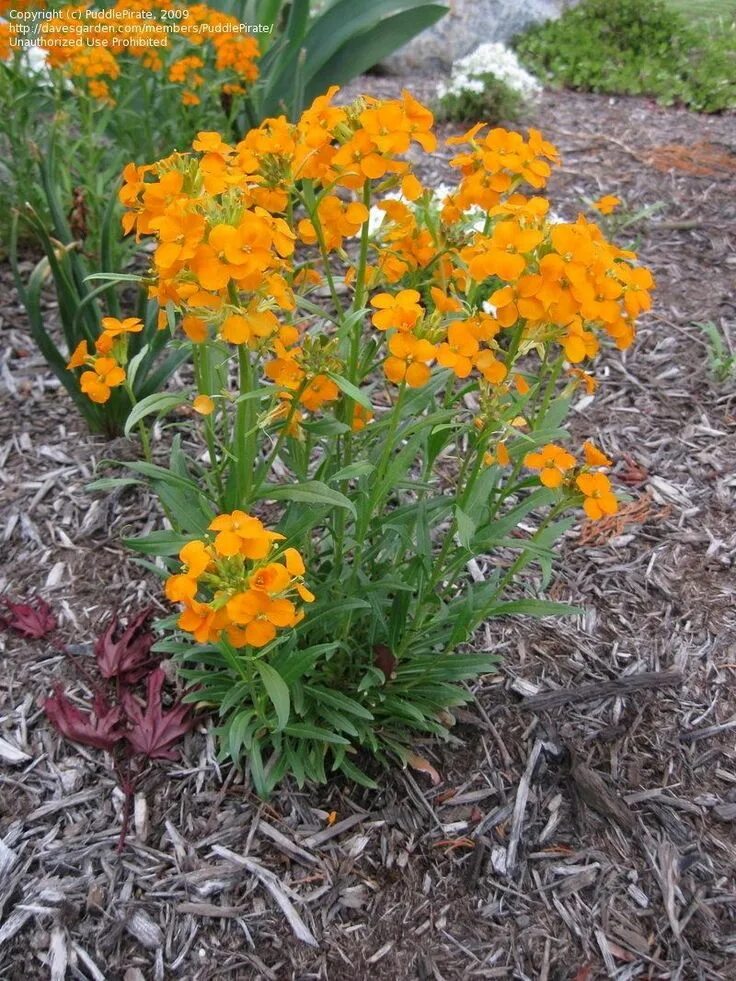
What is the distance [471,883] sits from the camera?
1938 mm

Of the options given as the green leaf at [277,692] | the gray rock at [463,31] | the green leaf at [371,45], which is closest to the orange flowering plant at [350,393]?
the green leaf at [277,692]

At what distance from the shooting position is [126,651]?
225 cm

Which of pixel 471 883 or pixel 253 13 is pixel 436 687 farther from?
pixel 253 13

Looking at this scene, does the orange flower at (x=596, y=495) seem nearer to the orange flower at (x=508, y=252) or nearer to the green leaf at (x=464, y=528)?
the green leaf at (x=464, y=528)

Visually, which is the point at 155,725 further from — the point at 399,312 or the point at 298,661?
the point at 399,312

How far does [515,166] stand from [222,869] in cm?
165

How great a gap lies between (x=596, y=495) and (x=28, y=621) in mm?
1632

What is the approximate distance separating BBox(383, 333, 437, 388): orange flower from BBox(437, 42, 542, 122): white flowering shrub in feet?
14.5

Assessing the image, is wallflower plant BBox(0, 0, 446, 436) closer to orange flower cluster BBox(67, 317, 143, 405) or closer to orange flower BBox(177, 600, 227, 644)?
orange flower cluster BBox(67, 317, 143, 405)

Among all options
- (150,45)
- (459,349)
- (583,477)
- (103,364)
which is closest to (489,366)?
(459,349)

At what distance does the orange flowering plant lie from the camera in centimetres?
134

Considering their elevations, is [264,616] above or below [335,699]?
above

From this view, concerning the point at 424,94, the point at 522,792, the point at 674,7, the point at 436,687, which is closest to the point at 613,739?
the point at 522,792

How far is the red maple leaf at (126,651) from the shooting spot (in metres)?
2.21
